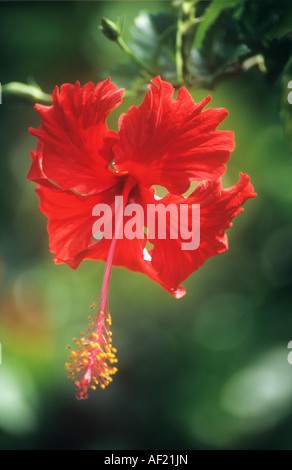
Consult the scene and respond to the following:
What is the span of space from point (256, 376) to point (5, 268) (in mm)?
1442

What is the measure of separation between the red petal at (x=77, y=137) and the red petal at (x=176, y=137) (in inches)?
2.3

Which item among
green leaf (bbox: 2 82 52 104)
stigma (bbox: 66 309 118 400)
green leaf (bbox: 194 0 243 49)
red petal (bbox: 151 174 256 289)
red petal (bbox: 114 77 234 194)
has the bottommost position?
stigma (bbox: 66 309 118 400)

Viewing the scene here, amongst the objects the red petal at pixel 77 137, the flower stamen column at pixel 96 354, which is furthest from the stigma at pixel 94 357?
the red petal at pixel 77 137

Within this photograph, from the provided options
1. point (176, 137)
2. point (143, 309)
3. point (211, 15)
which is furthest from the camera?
point (143, 309)

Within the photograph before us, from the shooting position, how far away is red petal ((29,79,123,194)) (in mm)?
1174

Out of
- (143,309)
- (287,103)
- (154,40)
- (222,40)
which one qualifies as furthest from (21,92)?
(143,309)

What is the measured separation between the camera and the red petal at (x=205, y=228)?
1206mm

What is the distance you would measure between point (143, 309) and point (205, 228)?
64.8 inches

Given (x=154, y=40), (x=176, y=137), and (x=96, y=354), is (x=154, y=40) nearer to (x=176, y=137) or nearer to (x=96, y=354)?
(x=176, y=137)

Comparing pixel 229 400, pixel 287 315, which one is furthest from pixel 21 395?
pixel 287 315

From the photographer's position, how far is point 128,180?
4.46 ft

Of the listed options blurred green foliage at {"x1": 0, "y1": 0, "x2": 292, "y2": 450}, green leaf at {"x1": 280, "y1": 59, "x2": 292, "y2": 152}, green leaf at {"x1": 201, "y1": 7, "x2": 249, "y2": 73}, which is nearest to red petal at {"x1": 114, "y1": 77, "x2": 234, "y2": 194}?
green leaf at {"x1": 280, "y1": 59, "x2": 292, "y2": 152}

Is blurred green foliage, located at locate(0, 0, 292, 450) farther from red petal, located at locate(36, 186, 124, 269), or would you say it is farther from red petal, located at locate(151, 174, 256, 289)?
red petal, located at locate(151, 174, 256, 289)
